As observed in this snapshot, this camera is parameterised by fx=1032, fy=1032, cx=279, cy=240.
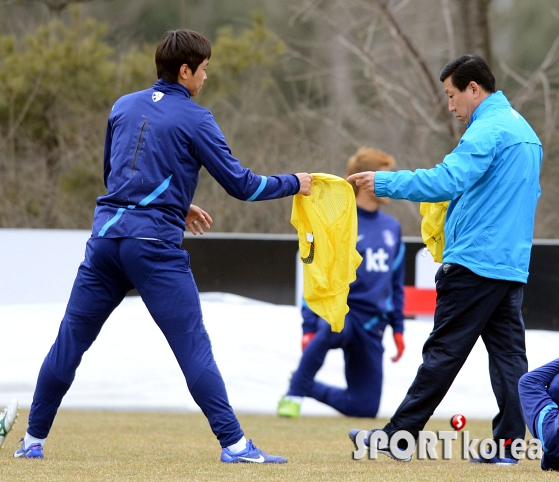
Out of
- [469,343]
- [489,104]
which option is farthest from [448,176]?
[469,343]

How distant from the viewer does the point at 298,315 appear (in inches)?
322

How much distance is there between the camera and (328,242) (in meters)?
5.09

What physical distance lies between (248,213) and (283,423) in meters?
5.16

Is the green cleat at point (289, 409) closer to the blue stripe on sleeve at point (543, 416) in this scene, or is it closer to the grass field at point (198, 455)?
the grass field at point (198, 455)

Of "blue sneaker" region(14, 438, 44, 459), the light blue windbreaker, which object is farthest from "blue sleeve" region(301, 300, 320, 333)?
"blue sneaker" region(14, 438, 44, 459)

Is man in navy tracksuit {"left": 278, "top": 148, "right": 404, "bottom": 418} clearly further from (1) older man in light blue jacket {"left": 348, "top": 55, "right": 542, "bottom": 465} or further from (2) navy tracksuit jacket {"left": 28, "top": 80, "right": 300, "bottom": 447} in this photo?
(2) navy tracksuit jacket {"left": 28, "top": 80, "right": 300, "bottom": 447}

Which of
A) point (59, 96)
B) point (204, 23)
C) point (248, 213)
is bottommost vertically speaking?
point (248, 213)

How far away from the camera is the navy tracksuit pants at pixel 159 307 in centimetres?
Answer: 444

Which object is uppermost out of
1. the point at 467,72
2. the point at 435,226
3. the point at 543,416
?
the point at 467,72

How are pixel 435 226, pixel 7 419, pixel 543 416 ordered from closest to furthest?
pixel 543 416 < pixel 7 419 < pixel 435 226

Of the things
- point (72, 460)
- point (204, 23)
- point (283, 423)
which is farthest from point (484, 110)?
point (204, 23)

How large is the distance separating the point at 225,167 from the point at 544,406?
169 cm

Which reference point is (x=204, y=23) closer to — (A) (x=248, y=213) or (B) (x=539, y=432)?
(A) (x=248, y=213)

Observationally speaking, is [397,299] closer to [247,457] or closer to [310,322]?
[310,322]
